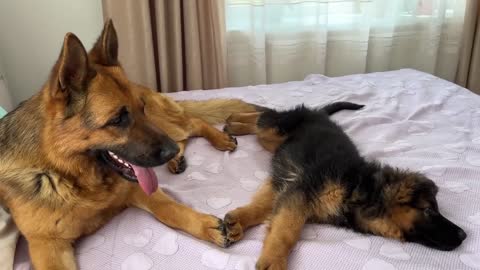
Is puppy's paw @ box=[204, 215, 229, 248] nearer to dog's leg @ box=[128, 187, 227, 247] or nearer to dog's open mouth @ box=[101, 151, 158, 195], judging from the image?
dog's leg @ box=[128, 187, 227, 247]

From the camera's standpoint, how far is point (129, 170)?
1160mm

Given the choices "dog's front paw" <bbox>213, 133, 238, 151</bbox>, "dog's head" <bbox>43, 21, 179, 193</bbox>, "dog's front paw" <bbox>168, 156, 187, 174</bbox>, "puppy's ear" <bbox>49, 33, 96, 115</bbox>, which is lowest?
"dog's front paw" <bbox>168, 156, 187, 174</bbox>

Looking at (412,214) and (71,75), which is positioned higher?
(71,75)

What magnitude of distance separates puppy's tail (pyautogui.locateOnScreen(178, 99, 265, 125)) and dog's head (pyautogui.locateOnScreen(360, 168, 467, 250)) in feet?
2.75

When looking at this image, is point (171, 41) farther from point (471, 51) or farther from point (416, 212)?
point (471, 51)

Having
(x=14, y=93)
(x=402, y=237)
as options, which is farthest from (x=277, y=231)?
(x=14, y=93)

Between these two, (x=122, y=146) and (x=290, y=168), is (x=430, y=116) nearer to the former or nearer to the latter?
(x=290, y=168)

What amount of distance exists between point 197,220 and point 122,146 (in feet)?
1.01

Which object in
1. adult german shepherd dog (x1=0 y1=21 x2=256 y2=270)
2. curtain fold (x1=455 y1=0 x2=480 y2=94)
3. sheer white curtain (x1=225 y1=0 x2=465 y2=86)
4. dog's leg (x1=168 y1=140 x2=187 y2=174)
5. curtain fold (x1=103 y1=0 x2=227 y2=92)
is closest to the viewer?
adult german shepherd dog (x1=0 y1=21 x2=256 y2=270)

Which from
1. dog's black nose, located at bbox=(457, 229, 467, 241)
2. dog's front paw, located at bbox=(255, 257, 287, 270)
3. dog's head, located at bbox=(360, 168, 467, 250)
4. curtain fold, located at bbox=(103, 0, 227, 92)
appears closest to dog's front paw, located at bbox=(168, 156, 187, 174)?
dog's front paw, located at bbox=(255, 257, 287, 270)

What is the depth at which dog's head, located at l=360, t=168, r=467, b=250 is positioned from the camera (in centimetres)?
103

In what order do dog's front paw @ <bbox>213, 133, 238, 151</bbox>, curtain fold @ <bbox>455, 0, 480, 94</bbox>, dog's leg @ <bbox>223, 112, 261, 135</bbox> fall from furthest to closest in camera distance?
curtain fold @ <bbox>455, 0, 480, 94</bbox>, dog's leg @ <bbox>223, 112, 261, 135</bbox>, dog's front paw @ <bbox>213, 133, 238, 151</bbox>

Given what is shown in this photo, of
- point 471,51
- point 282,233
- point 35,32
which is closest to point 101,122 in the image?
point 282,233

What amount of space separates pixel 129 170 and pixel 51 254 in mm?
302
